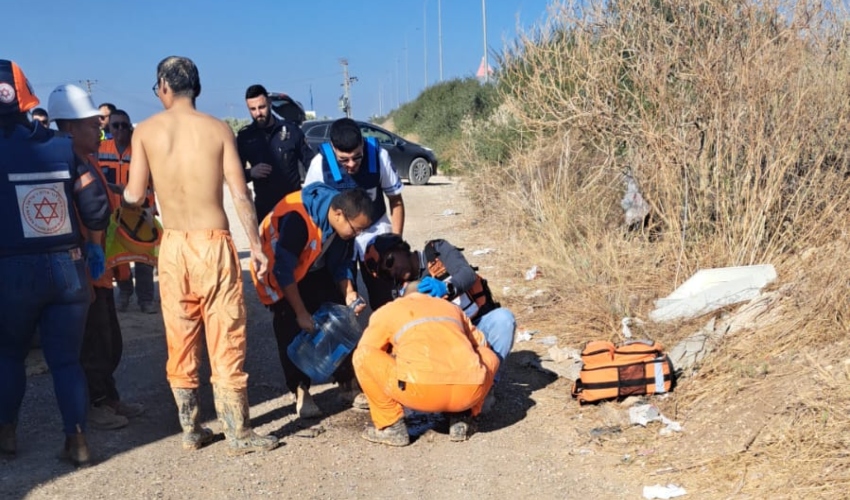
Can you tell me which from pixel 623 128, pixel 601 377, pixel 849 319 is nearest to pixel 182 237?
pixel 601 377

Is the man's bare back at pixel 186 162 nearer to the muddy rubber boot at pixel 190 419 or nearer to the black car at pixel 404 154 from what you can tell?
the muddy rubber boot at pixel 190 419

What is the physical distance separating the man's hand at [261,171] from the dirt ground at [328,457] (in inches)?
62.6

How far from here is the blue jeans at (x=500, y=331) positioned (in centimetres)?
480

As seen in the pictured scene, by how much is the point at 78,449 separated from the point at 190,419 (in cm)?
57

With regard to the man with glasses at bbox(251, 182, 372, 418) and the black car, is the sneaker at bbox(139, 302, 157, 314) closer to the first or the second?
the man with glasses at bbox(251, 182, 372, 418)

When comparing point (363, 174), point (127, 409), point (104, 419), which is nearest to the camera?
point (104, 419)

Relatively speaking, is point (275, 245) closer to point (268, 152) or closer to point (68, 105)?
point (68, 105)

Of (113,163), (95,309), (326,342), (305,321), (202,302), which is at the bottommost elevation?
(326,342)

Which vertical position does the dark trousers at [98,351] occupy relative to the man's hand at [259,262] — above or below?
below

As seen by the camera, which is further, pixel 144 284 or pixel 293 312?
pixel 144 284

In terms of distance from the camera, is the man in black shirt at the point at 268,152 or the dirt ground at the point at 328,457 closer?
the dirt ground at the point at 328,457

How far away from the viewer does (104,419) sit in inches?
188

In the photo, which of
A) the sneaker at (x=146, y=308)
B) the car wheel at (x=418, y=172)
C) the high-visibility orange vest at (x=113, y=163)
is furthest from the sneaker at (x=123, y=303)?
the car wheel at (x=418, y=172)

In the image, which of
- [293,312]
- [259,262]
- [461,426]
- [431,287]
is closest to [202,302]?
[259,262]
